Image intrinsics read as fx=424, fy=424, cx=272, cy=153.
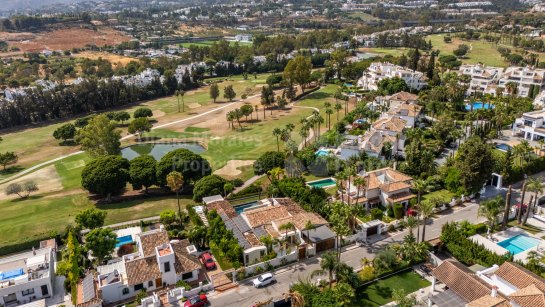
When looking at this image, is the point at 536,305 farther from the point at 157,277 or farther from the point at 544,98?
the point at 544,98

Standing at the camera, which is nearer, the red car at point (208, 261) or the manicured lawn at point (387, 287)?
the manicured lawn at point (387, 287)

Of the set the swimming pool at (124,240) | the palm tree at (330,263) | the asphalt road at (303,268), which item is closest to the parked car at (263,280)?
the asphalt road at (303,268)

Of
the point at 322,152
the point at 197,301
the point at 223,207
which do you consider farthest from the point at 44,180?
the point at 197,301

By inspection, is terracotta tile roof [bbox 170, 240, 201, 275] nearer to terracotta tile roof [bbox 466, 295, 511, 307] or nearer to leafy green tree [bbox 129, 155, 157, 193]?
leafy green tree [bbox 129, 155, 157, 193]

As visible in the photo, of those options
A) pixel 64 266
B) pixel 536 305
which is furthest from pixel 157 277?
pixel 536 305

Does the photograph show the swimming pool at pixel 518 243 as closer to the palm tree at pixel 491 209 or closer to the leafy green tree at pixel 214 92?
the palm tree at pixel 491 209
